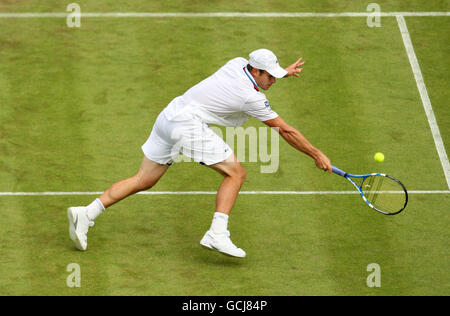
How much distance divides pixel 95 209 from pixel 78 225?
227 mm

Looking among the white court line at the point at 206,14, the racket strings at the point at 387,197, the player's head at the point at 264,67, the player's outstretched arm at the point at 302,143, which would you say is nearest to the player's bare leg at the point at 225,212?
the player's outstretched arm at the point at 302,143

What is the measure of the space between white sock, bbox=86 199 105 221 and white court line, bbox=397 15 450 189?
4167 mm

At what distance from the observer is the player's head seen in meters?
9.59

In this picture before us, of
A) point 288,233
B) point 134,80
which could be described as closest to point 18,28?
point 134,80

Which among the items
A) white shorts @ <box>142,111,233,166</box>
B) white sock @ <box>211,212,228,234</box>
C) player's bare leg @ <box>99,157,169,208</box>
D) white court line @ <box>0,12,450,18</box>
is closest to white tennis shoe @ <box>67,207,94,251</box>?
player's bare leg @ <box>99,157,169,208</box>

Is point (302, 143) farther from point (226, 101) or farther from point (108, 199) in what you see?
point (108, 199)

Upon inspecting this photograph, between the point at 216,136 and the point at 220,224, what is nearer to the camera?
the point at 220,224

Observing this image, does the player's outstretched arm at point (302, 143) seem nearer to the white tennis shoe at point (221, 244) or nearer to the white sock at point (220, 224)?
the white sock at point (220, 224)

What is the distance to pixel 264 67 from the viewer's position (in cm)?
960

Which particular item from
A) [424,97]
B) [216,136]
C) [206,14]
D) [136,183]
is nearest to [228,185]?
[216,136]

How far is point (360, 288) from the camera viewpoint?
9.34 meters

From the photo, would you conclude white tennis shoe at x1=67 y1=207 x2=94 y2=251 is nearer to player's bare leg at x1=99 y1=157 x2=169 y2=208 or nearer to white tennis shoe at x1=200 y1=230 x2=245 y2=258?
player's bare leg at x1=99 y1=157 x2=169 y2=208

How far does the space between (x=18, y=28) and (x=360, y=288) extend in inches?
291

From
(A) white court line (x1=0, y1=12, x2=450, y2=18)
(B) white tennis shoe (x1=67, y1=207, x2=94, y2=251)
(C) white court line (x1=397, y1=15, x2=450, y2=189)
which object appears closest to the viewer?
(B) white tennis shoe (x1=67, y1=207, x2=94, y2=251)
